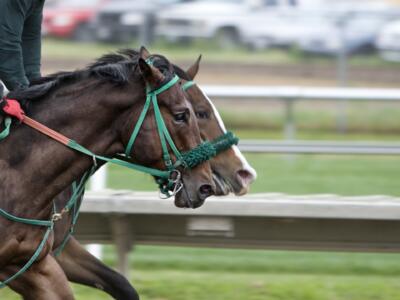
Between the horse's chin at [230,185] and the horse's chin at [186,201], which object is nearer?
the horse's chin at [186,201]

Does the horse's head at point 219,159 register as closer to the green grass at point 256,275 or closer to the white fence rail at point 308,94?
the green grass at point 256,275

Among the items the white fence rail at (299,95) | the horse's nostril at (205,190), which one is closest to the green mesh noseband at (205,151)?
the horse's nostril at (205,190)

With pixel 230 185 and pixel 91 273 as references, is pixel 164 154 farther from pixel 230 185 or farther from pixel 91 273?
pixel 91 273

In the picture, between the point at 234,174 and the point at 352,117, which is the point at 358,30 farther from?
the point at 234,174

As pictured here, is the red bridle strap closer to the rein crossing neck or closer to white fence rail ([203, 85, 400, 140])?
the rein crossing neck

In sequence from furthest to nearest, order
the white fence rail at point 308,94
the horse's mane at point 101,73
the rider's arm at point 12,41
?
the white fence rail at point 308,94, the rider's arm at point 12,41, the horse's mane at point 101,73

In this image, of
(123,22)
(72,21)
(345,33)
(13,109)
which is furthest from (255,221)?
(72,21)

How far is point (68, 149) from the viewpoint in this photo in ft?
16.0

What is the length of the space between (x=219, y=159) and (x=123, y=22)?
443 inches

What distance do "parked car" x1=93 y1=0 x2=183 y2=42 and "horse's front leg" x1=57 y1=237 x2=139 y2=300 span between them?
975 cm

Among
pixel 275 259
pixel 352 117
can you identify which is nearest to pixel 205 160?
pixel 275 259

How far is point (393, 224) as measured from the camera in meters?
6.23

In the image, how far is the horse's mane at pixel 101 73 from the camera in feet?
16.0

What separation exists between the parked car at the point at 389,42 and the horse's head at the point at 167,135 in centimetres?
1147
